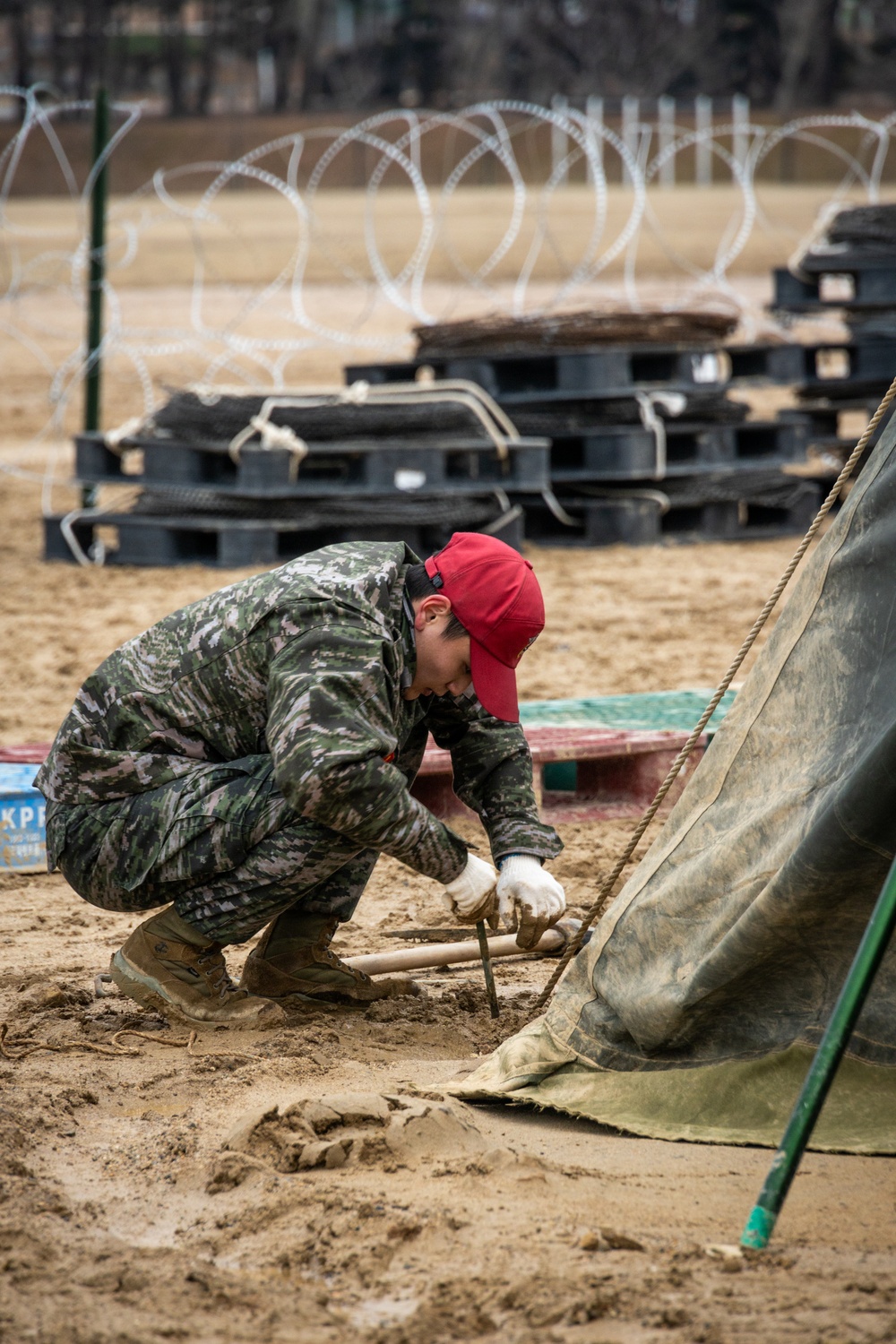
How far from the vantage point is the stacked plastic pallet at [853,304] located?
9.66 m

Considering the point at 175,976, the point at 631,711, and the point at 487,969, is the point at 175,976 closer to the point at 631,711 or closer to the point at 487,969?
the point at 487,969

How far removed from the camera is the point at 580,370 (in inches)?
358

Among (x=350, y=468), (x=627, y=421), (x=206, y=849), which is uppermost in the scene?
(x=627, y=421)

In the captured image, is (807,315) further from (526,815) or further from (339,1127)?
(339,1127)

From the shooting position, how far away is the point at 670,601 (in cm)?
795

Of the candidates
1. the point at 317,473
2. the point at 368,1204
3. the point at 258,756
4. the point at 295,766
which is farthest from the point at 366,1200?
the point at 317,473

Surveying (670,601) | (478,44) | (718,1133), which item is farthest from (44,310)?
(478,44)

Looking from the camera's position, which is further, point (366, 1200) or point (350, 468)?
point (350, 468)

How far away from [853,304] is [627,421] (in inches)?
74.5

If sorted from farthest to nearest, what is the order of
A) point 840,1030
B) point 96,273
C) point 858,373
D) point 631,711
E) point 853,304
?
point 858,373
point 853,304
point 96,273
point 631,711
point 840,1030

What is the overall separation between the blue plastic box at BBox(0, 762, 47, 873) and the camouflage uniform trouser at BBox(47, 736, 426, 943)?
908 mm

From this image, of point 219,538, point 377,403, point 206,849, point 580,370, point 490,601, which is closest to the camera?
point 490,601

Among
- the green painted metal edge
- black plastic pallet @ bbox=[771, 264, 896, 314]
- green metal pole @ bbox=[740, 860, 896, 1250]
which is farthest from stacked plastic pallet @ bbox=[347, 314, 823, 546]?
green metal pole @ bbox=[740, 860, 896, 1250]

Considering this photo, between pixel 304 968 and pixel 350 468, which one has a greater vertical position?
pixel 350 468
